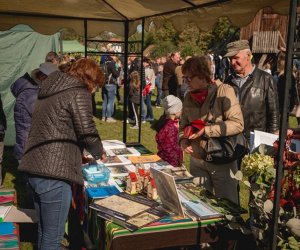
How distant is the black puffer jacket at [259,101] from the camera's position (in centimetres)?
337

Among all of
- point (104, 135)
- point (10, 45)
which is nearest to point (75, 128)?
point (10, 45)

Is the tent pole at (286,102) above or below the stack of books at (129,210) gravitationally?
above

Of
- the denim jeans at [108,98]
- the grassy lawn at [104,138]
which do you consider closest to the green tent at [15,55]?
the grassy lawn at [104,138]

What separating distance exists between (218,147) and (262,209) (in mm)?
939

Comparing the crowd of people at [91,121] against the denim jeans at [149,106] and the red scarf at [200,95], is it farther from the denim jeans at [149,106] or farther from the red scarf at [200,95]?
the denim jeans at [149,106]

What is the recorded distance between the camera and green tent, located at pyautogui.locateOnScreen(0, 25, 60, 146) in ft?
21.7

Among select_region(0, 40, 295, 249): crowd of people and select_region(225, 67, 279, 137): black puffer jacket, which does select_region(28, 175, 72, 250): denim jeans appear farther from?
select_region(225, 67, 279, 137): black puffer jacket

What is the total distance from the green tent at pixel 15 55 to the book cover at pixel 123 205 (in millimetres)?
4878

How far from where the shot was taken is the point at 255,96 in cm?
336

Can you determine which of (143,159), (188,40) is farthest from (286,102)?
(188,40)

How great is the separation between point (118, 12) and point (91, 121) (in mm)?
3248

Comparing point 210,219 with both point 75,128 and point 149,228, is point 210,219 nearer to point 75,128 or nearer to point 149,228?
point 149,228

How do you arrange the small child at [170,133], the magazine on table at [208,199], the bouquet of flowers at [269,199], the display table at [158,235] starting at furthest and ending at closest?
1. the small child at [170,133]
2. the magazine on table at [208,199]
3. the display table at [158,235]
4. the bouquet of flowers at [269,199]

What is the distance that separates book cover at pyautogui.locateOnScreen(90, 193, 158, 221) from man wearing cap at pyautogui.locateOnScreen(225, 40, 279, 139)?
54.4 inches
